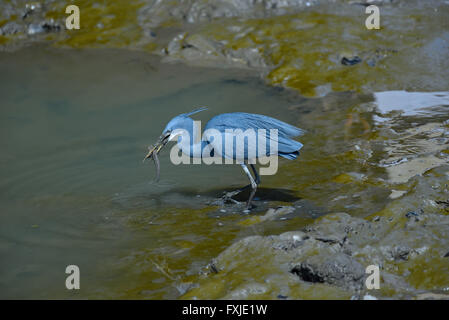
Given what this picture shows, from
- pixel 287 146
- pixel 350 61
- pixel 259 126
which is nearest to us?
pixel 287 146

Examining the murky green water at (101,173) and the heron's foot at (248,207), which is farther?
the heron's foot at (248,207)

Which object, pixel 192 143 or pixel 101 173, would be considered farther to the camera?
pixel 101 173

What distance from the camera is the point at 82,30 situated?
1176 cm

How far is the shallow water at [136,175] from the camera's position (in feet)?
14.9

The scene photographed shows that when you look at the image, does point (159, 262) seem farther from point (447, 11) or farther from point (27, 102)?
point (447, 11)

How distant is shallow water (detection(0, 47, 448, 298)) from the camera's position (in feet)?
14.9

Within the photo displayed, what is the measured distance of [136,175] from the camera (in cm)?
657

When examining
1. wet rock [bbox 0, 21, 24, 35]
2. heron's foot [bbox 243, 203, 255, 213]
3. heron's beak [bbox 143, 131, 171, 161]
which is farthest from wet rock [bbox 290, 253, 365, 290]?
wet rock [bbox 0, 21, 24, 35]

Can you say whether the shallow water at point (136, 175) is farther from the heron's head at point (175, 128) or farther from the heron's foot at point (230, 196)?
the heron's head at point (175, 128)

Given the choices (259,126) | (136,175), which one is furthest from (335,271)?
(136,175)

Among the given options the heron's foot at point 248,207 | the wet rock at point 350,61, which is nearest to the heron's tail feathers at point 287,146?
the heron's foot at point 248,207

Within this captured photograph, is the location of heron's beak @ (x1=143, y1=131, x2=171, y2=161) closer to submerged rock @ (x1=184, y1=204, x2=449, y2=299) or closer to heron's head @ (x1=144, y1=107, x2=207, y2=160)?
heron's head @ (x1=144, y1=107, x2=207, y2=160)

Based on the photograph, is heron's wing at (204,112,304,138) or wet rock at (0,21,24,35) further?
wet rock at (0,21,24,35)

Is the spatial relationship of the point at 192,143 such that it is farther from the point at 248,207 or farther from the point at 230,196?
→ the point at 248,207
